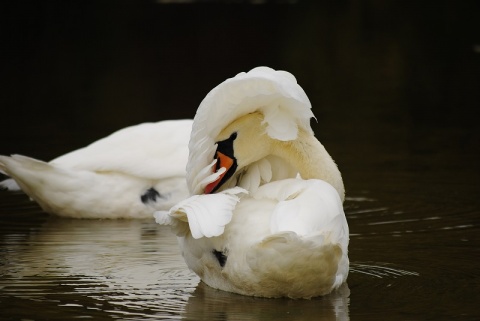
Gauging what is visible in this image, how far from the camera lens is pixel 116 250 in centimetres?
922

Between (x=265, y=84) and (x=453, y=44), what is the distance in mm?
24226

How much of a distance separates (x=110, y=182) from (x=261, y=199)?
11.0 ft

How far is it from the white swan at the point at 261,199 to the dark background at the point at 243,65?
5231 mm

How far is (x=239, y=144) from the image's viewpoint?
26.0ft

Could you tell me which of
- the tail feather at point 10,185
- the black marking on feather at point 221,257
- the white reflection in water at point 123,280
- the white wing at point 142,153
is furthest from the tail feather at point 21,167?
the black marking on feather at point 221,257

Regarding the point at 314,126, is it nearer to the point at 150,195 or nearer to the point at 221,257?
the point at 150,195

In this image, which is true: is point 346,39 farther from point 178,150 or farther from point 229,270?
point 229,270

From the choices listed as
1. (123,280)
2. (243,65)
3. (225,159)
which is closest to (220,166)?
(225,159)

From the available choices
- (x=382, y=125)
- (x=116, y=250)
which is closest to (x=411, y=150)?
(x=382, y=125)

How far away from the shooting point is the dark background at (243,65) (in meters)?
16.1

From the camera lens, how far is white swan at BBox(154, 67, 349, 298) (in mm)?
7031

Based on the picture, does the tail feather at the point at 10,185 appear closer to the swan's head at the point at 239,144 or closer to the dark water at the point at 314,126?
the dark water at the point at 314,126

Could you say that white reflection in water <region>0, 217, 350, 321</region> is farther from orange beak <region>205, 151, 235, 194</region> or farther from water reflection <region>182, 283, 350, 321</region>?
orange beak <region>205, 151, 235, 194</region>

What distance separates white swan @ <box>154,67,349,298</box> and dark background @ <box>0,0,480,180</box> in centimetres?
523
